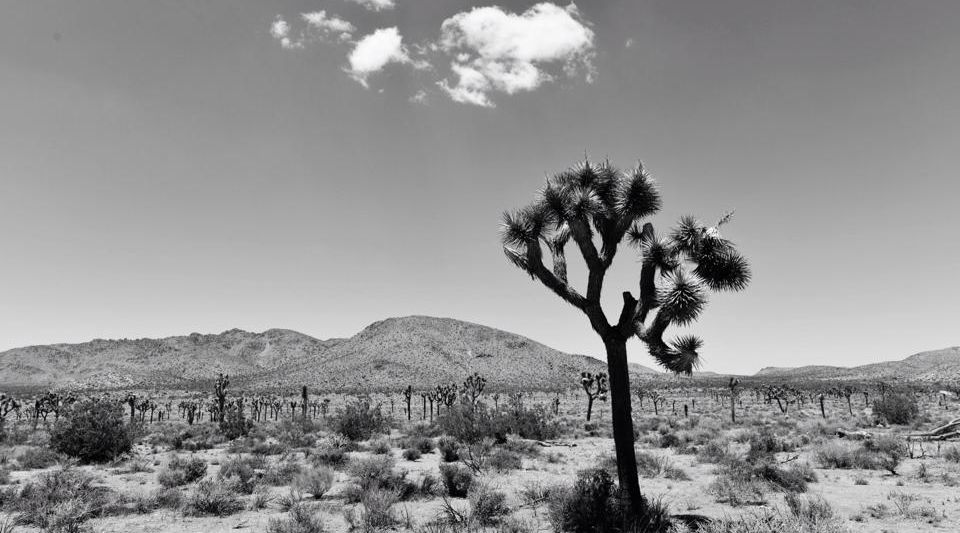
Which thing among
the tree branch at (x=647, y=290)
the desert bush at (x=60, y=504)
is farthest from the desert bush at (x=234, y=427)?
the tree branch at (x=647, y=290)

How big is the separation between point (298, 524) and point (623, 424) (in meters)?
6.49

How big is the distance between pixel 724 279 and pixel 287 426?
31.7m

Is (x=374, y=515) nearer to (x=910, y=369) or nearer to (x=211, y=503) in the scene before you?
A: (x=211, y=503)

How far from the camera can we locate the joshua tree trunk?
34.8ft

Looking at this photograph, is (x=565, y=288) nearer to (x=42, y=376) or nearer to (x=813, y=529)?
(x=813, y=529)

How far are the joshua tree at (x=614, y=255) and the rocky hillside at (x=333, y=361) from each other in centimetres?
9632

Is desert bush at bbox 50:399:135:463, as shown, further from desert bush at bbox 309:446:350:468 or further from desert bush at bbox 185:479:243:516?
desert bush at bbox 185:479:243:516

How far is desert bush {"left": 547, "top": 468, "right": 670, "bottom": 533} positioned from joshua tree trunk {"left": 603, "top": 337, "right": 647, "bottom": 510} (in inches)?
10.5

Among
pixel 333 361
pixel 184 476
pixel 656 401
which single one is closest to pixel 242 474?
pixel 184 476

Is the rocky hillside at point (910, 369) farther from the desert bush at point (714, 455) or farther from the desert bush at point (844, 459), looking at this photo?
the desert bush at point (844, 459)

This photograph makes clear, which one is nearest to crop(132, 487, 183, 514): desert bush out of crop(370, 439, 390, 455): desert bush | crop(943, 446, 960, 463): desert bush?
crop(370, 439, 390, 455): desert bush

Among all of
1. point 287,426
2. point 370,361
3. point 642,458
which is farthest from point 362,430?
point 370,361

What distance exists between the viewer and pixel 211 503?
12.4 m

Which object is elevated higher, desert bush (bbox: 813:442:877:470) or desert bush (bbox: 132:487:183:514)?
desert bush (bbox: 132:487:183:514)
